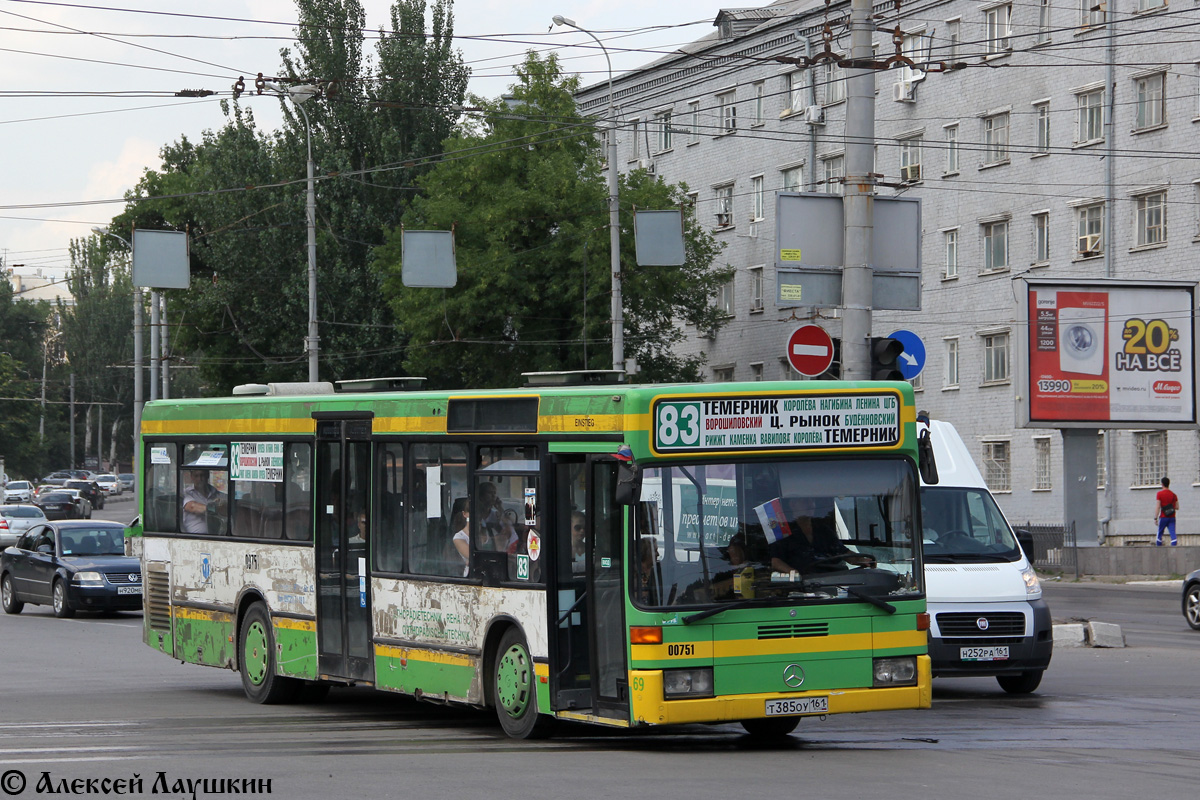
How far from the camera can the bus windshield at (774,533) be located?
10.5m

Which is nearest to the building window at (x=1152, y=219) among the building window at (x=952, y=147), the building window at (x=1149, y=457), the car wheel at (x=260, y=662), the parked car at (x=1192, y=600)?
the building window at (x=1149, y=457)

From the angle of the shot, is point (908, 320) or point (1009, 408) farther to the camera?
point (908, 320)

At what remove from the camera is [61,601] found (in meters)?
26.7

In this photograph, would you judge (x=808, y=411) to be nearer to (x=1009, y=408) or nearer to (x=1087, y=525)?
(x=1087, y=525)

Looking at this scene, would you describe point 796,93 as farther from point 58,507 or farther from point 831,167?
point 58,507

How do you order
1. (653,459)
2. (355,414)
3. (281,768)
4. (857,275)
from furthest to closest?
→ (857,275)
(355,414)
(653,459)
(281,768)

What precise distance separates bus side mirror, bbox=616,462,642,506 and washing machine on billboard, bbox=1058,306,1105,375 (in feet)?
96.9

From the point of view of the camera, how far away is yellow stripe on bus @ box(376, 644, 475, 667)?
12.1 metres

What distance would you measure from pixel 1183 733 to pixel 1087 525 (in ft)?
89.7

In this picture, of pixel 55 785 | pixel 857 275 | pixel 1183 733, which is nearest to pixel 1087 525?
pixel 857 275

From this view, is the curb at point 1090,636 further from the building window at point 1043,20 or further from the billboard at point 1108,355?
the building window at point 1043,20

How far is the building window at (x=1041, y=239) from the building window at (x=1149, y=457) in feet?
20.5

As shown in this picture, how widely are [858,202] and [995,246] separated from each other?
119 feet

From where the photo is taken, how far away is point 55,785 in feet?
Answer: 30.0
